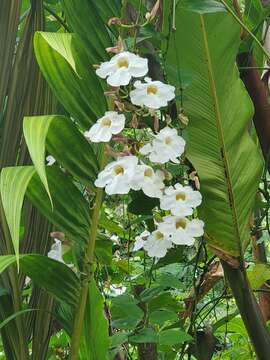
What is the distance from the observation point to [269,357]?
0.96m

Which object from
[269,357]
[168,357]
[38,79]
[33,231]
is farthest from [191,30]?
[168,357]

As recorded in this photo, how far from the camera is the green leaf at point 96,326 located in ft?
2.81

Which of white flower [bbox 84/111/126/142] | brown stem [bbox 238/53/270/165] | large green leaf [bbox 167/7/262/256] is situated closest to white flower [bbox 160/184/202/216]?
white flower [bbox 84/111/126/142]

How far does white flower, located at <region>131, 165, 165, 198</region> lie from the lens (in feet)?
2.24

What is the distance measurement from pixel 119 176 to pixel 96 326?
0.30 metres

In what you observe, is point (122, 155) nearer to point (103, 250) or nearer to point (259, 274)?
point (103, 250)

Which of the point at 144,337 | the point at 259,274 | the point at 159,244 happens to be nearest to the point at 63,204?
the point at 159,244

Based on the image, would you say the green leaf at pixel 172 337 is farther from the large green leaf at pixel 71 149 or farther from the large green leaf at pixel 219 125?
the large green leaf at pixel 71 149

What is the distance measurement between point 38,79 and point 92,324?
1.35 feet

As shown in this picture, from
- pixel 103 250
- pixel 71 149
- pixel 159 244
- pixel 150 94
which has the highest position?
pixel 150 94

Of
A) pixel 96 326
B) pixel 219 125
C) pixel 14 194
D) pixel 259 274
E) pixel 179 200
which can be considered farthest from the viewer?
pixel 259 274

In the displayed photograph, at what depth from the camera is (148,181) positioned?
70 centimetres

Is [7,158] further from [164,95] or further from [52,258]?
[164,95]

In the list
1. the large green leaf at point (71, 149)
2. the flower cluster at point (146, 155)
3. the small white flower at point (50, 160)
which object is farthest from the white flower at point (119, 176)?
the small white flower at point (50, 160)
